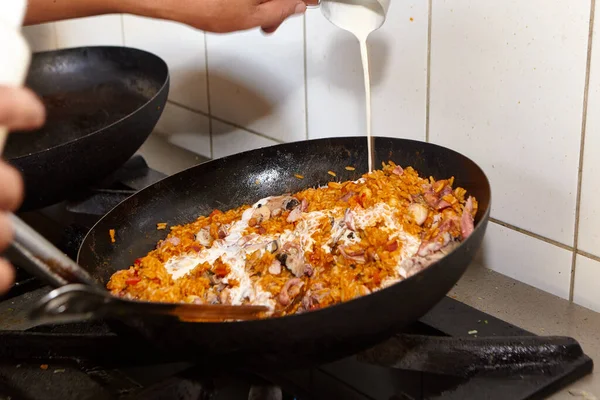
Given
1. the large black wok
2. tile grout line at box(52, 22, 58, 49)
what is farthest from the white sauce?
tile grout line at box(52, 22, 58, 49)

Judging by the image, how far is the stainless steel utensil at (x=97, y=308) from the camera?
0.65m

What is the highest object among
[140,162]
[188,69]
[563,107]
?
[563,107]

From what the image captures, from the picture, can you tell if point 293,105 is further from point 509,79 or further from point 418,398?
point 418,398

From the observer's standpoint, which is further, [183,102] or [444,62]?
[183,102]

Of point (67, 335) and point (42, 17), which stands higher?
point (42, 17)

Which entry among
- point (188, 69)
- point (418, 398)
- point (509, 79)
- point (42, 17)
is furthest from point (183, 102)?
point (418, 398)

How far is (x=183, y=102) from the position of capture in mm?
1865

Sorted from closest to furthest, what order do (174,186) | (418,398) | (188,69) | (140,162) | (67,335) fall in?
(418,398)
(67,335)
(174,186)
(140,162)
(188,69)

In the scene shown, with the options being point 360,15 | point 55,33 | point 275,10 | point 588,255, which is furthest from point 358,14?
point 55,33

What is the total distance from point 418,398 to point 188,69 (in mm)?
1154

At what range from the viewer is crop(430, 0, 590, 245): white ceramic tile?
3.40 feet

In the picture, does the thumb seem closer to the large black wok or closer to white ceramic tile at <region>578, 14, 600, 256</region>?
the large black wok

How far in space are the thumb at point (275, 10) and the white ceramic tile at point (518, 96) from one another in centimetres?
23

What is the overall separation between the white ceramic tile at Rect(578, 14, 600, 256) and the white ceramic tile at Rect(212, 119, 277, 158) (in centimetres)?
75
